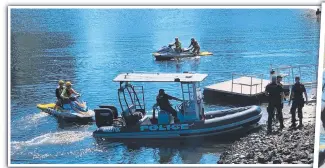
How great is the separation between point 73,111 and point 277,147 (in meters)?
4.31

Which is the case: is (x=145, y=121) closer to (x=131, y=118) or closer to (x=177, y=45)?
(x=131, y=118)

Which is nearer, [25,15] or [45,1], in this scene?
[45,1]

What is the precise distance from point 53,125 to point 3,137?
2.30 m

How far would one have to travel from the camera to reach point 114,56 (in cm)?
1433

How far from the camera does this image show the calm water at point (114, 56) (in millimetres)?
9609

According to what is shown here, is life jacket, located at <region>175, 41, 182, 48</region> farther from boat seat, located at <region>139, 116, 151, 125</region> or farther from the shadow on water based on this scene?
boat seat, located at <region>139, 116, 151, 125</region>

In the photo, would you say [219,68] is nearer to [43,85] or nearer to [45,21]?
[43,85]

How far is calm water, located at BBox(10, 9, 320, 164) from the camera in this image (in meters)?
9.61

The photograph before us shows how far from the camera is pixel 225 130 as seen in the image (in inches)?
400

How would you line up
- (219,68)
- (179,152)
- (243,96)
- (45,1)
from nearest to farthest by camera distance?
(45,1) → (179,152) → (243,96) → (219,68)

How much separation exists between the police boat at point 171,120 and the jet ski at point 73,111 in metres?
0.81

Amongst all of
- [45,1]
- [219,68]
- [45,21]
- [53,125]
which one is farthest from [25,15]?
[219,68]

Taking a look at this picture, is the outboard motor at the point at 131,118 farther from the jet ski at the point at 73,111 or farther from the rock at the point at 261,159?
the rock at the point at 261,159

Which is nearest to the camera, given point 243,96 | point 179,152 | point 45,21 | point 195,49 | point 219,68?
point 179,152
